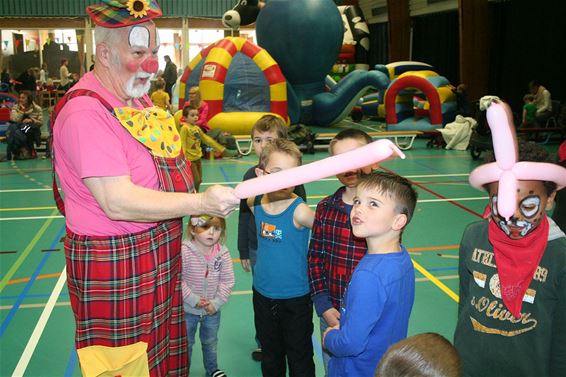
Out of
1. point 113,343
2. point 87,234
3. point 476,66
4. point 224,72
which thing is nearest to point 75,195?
point 87,234

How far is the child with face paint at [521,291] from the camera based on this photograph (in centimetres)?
197

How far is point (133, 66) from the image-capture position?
1987 millimetres

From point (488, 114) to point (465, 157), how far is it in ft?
33.2

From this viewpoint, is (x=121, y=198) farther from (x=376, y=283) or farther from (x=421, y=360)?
(x=421, y=360)

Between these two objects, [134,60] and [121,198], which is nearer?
[121,198]

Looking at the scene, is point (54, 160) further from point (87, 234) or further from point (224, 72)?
point (224, 72)

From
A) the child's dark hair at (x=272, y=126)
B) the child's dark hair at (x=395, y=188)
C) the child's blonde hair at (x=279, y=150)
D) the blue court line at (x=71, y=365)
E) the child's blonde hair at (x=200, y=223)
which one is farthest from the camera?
the child's dark hair at (x=272, y=126)

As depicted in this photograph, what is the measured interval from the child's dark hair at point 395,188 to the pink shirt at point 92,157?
0.82 meters

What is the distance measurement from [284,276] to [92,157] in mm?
1392

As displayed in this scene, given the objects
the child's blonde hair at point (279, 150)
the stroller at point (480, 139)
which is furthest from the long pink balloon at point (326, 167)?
the stroller at point (480, 139)

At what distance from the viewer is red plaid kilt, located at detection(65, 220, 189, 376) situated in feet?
6.18

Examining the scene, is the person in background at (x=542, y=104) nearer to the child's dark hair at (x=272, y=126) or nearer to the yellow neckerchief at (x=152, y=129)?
the child's dark hair at (x=272, y=126)

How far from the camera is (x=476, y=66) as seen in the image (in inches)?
601

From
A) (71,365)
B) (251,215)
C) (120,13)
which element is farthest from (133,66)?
(71,365)
